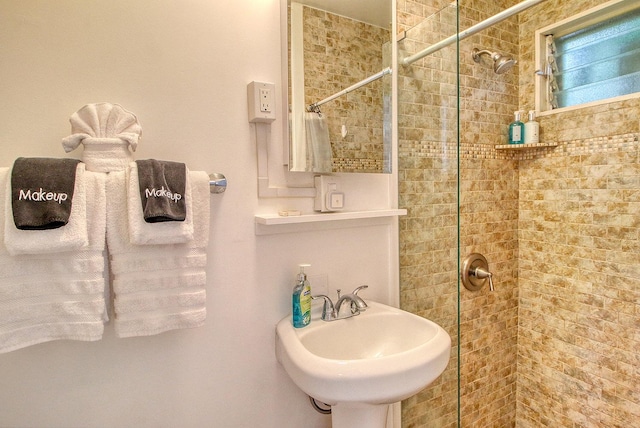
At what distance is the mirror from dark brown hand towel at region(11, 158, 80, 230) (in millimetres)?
662

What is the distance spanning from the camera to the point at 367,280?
1413 mm

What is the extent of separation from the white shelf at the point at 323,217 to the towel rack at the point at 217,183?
16 centimetres

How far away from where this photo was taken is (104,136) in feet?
2.95

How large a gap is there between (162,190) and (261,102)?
0.45 m

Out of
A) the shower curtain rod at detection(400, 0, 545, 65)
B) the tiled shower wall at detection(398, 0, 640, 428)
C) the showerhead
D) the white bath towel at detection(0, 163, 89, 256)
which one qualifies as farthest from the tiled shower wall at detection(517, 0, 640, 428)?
the white bath towel at detection(0, 163, 89, 256)

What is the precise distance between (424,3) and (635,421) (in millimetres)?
2158

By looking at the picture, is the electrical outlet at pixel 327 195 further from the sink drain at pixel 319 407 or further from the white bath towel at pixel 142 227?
the sink drain at pixel 319 407

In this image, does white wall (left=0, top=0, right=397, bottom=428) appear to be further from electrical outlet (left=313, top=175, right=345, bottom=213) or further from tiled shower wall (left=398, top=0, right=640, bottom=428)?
tiled shower wall (left=398, top=0, right=640, bottom=428)

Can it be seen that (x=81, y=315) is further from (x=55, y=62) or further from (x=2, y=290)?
(x=55, y=62)

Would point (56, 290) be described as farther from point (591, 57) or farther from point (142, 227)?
point (591, 57)

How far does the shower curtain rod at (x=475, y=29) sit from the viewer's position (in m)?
1.16

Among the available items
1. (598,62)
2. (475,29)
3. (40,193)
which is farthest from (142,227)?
(598,62)

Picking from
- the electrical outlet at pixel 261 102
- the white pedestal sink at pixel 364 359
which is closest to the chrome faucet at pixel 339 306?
the white pedestal sink at pixel 364 359

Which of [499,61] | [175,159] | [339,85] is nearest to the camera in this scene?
[175,159]
